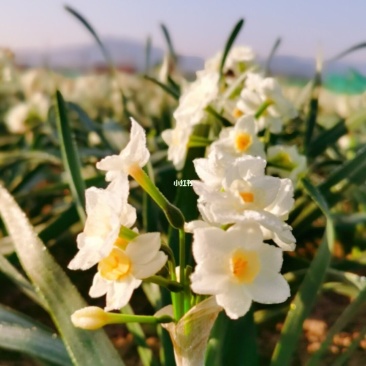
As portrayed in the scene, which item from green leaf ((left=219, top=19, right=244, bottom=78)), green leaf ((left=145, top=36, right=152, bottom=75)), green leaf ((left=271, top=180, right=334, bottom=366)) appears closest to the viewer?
green leaf ((left=271, top=180, right=334, bottom=366))

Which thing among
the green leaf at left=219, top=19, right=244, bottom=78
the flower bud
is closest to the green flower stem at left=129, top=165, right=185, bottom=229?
the flower bud

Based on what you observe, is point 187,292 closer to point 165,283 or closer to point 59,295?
point 165,283

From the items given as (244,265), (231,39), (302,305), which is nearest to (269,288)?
(244,265)

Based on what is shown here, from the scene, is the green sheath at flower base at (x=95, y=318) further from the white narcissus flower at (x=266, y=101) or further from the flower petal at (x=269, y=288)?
the white narcissus flower at (x=266, y=101)

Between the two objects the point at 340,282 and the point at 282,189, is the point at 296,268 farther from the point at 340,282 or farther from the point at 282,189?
the point at 282,189

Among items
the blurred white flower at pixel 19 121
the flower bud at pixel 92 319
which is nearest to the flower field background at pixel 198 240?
the flower bud at pixel 92 319

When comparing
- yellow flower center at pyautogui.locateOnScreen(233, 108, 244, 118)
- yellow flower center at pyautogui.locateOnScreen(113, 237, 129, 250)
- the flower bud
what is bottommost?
yellow flower center at pyautogui.locateOnScreen(233, 108, 244, 118)

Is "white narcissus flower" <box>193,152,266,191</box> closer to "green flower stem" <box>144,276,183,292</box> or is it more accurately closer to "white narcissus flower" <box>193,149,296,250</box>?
"white narcissus flower" <box>193,149,296,250</box>
